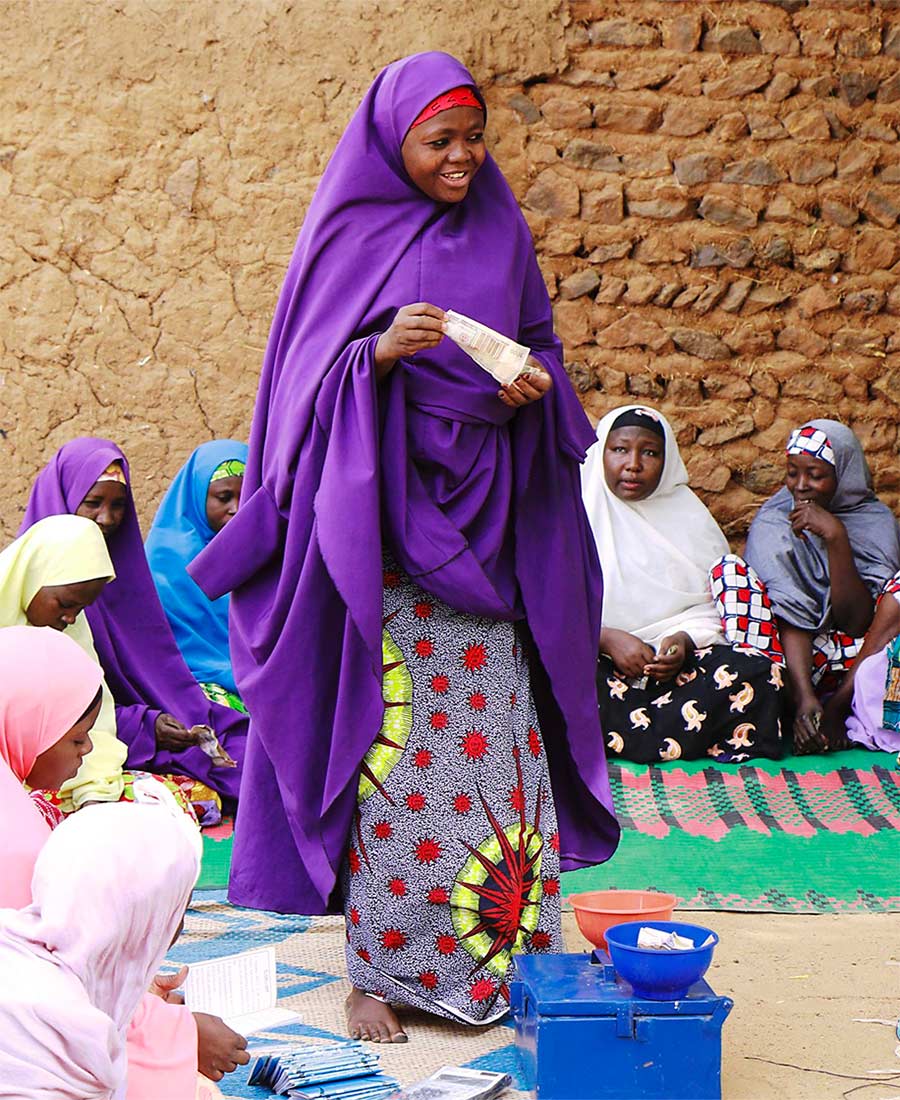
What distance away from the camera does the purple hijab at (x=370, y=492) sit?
2986 mm

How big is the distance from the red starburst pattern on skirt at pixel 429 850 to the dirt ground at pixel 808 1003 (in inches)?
27.9

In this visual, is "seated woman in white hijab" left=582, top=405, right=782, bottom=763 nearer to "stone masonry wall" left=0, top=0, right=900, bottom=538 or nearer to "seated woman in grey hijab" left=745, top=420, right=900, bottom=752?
"seated woman in grey hijab" left=745, top=420, right=900, bottom=752

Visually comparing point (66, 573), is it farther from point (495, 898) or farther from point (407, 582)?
point (495, 898)

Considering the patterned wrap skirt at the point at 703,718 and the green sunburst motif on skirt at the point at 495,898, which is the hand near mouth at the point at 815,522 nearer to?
the patterned wrap skirt at the point at 703,718

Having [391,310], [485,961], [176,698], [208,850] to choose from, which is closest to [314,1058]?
[485,961]

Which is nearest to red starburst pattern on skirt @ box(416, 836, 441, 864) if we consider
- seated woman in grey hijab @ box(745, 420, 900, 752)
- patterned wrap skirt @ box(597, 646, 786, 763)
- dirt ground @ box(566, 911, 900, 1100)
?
dirt ground @ box(566, 911, 900, 1100)

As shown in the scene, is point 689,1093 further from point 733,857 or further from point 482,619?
point 733,857

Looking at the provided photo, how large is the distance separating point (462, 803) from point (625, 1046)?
60cm

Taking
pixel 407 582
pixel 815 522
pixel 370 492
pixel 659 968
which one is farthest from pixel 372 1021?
pixel 815 522

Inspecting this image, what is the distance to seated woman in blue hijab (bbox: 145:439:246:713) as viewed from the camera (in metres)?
5.48

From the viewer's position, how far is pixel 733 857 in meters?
4.40

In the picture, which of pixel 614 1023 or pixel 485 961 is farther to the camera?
pixel 485 961

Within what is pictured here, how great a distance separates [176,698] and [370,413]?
235cm

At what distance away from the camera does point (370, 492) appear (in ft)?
9.62
